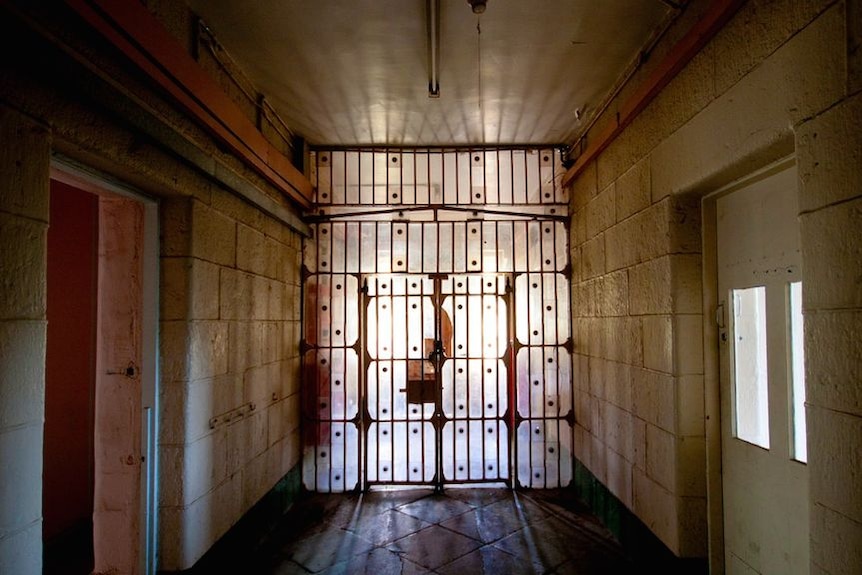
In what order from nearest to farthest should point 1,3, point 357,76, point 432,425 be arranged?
1. point 1,3
2. point 357,76
3. point 432,425

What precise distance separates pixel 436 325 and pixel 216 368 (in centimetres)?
211

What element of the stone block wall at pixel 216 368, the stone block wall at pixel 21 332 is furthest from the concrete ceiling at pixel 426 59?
the stone block wall at pixel 21 332

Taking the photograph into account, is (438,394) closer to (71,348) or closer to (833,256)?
(71,348)

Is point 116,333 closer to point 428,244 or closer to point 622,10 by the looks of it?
point 428,244

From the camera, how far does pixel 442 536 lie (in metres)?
3.34

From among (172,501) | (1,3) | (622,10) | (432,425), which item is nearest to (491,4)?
(622,10)

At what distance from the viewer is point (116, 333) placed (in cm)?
231

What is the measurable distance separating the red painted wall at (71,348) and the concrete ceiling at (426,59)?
1.64m

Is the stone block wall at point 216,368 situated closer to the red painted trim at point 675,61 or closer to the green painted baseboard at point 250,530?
the green painted baseboard at point 250,530

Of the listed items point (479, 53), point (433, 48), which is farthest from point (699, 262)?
point (433, 48)

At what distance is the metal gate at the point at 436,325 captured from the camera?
424cm

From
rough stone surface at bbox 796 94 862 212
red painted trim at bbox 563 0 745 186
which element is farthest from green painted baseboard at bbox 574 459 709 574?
red painted trim at bbox 563 0 745 186

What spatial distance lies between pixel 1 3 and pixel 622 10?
102 inches

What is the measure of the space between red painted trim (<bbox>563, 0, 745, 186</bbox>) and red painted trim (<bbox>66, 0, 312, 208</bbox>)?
236 cm
